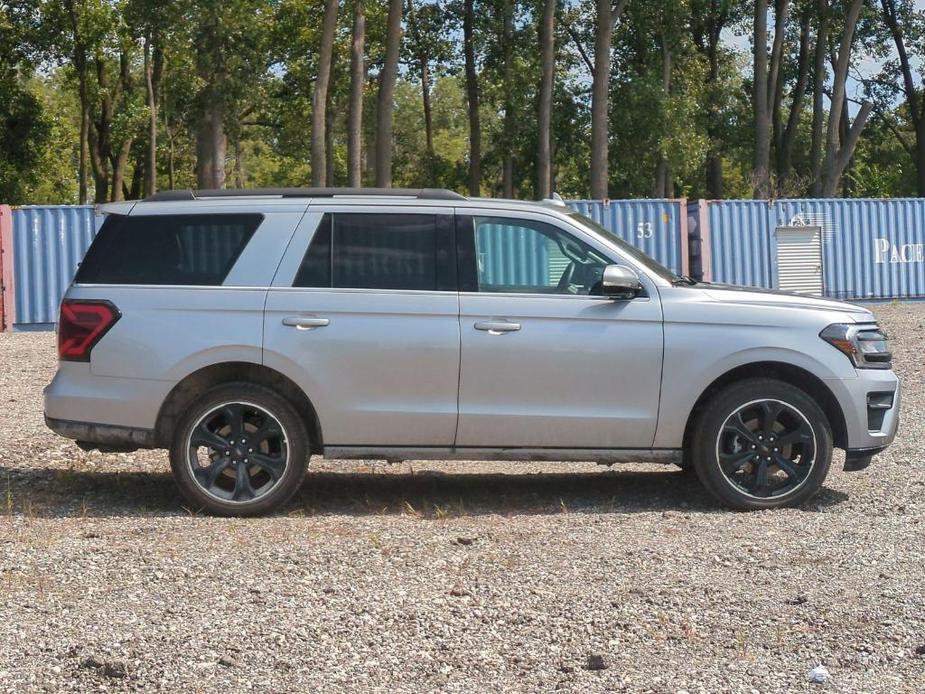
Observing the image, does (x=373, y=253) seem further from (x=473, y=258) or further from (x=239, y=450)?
(x=239, y=450)

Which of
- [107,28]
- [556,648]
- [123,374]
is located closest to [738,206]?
[123,374]

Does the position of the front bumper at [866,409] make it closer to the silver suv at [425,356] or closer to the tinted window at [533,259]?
the silver suv at [425,356]

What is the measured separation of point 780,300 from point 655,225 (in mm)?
20080

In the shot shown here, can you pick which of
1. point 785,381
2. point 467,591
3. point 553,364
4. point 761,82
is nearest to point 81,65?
point 761,82

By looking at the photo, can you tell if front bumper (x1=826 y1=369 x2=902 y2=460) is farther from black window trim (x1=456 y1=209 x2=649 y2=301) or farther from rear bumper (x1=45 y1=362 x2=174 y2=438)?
rear bumper (x1=45 y1=362 x2=174 y2=438)

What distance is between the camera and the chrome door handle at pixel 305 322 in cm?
724

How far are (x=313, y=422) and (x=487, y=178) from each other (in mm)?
49205

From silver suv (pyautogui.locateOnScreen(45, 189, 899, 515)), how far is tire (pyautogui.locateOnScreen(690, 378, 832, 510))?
0.01 meters

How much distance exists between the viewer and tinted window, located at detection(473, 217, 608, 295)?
24.3ft

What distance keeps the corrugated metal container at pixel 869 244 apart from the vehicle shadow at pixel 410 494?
21102 millimetres

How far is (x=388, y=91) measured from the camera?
3206cm

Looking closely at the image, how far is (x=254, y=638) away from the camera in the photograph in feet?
15.8

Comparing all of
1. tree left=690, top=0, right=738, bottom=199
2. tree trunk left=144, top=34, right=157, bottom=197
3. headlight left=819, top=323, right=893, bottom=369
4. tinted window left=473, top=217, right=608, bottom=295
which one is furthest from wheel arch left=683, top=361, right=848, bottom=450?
tree left=690, top=0, right=738, bottom=199

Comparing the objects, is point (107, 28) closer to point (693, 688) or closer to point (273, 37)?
point (273, 37)
